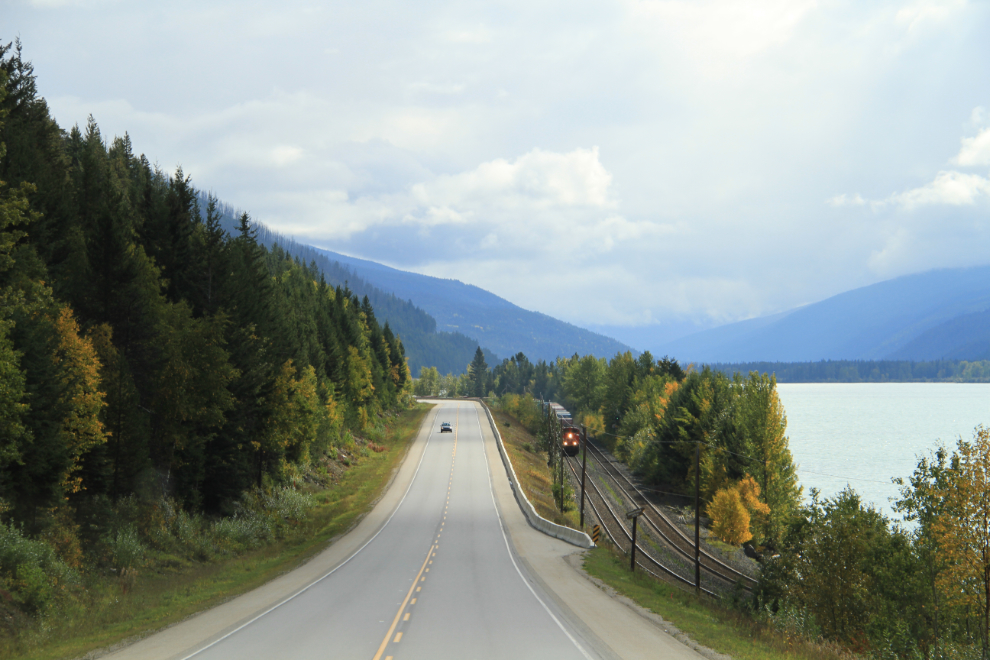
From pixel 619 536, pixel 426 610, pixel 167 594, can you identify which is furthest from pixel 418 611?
pixel 619 536

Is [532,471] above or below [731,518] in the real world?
above

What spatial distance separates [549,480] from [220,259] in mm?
47335

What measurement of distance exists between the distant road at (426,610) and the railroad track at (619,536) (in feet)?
36.3

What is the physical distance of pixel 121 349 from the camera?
30.4 m

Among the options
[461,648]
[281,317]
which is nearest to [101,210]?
[281,317]

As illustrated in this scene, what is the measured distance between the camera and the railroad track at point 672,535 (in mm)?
47287

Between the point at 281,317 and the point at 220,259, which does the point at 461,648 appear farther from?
the point at 281,317

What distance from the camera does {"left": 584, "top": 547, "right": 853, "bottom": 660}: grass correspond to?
17.5 m

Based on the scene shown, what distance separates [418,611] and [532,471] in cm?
5421

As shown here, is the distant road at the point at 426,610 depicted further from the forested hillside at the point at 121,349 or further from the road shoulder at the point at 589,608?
the forested hillside at the point at 121,349

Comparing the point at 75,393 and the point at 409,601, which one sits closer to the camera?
the point at 409,601

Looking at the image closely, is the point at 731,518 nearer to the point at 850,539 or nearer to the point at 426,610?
the point at 850,539

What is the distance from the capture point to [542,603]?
2236 cm

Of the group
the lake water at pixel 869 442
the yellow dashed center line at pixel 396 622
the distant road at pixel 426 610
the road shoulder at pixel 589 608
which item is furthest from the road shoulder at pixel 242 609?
the lake water at pixel 869 442
